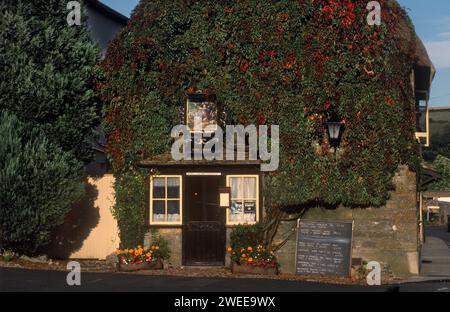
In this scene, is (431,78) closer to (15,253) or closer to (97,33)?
(97,33)

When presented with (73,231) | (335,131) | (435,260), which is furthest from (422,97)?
(73,231)

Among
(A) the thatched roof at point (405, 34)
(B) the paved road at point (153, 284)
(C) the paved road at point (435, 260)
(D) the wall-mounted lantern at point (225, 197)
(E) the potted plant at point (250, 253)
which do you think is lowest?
(C) the paved road at point (435, 260)

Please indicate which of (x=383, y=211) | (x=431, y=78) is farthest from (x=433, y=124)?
(x=383, y=211)

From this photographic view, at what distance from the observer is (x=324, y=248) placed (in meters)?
17.0

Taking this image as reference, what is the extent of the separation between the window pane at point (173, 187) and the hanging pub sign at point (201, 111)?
129cm

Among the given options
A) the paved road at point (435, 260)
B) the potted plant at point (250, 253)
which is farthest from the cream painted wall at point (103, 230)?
the paved road at point (435, 260)

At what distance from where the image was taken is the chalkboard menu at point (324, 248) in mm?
16719

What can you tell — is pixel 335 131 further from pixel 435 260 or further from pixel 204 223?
pixel 435 260

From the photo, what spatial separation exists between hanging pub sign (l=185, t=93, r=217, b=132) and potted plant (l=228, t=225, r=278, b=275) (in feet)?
8.82

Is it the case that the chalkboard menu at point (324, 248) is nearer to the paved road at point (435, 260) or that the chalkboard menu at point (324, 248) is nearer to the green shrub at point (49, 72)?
the paved road at point (435, 260)

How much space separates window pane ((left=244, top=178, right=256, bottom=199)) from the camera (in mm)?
17812

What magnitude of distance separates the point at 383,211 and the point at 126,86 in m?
6.75

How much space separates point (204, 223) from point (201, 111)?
2.71 metres

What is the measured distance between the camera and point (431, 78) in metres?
24.5
